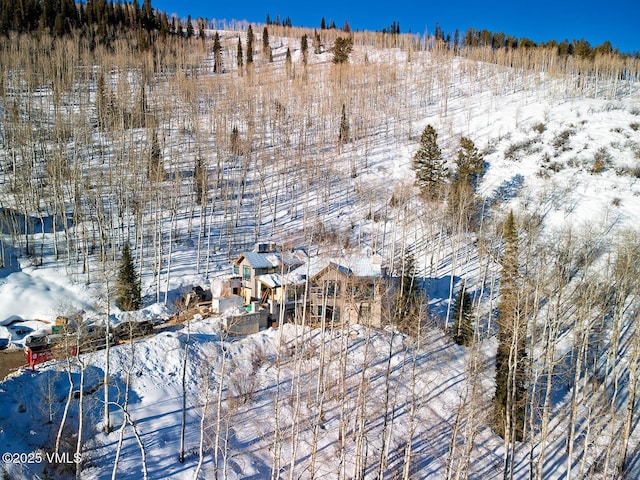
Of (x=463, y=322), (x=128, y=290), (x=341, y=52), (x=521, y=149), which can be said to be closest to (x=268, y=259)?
(x=128, y=290)

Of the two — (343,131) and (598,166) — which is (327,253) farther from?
(343,131)

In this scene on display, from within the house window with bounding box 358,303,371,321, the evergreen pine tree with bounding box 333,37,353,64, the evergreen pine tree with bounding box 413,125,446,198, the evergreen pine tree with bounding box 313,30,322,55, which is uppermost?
the evergreen pine tree with bounding box 313,30,322,55

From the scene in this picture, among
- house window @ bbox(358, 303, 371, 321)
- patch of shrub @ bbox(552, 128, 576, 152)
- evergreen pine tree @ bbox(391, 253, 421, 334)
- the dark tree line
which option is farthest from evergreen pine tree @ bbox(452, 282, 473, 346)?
A: the dark tree line

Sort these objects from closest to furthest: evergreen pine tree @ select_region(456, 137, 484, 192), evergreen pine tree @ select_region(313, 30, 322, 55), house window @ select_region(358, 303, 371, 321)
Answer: house window @ select_region(358, 303, 371, 321) → evergreen pine tree @ select_region(456, 137, 484, 192) → evergreen pine tree @ select_region(313, 30, 322, 55)

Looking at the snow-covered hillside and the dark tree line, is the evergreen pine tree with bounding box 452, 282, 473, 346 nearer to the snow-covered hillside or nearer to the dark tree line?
the snow-covered hillside

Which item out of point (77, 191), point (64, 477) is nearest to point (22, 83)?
point (77, 191)

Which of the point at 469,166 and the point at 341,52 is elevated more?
the point at 341,52

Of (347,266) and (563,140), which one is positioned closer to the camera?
(347,266)
